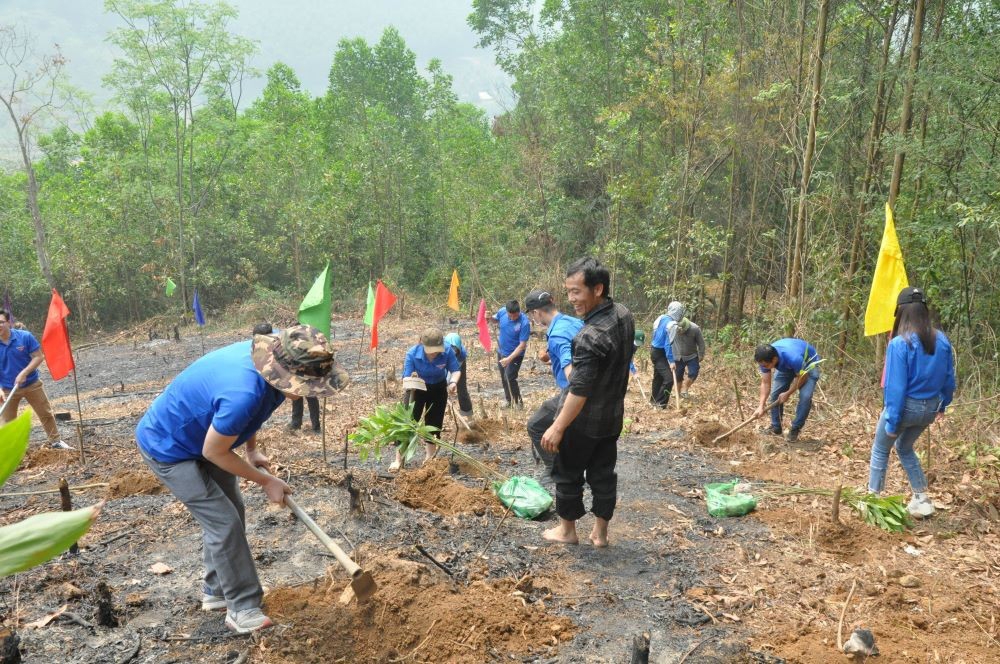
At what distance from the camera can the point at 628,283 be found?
699 inches

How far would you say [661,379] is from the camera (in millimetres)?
9289

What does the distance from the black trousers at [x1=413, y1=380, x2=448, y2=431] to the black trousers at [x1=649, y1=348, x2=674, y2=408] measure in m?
3.65

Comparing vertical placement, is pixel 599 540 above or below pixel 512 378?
below

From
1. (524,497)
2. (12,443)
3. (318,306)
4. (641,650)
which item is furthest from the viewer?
(318,306)

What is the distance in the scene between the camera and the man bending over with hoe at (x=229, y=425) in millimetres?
3047

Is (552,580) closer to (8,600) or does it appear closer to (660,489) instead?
(660,489)

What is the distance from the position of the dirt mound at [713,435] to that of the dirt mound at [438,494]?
3.09 metres

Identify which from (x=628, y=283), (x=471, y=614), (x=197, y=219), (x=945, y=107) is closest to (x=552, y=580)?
(x=471, y=614)

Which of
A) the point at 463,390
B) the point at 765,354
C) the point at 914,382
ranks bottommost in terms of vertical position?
the point at 463,390

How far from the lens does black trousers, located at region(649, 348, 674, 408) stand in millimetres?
9109

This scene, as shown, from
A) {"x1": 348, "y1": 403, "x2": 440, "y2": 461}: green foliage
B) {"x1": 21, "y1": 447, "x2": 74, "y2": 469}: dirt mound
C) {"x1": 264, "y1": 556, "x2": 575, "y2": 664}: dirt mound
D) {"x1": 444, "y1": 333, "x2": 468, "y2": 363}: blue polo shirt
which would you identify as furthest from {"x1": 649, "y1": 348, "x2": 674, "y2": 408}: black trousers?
{"x1": 21, "y1": 447, "x2": 74, "y2": 469}: dirt mound

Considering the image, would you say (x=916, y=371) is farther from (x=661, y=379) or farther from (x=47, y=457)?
(x=47, y=457)

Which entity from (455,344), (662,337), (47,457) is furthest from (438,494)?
(47,457)

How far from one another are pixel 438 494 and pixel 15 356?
5224 mm
